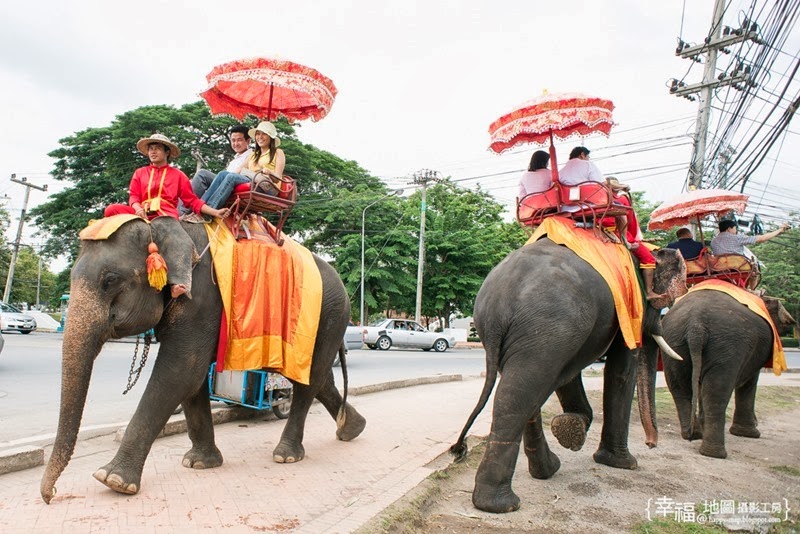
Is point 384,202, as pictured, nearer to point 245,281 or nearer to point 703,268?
point 703,268

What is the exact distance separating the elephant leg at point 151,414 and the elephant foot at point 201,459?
79 cm

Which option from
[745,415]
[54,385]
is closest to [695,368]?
[745,415]

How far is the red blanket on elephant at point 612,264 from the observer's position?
4637mm

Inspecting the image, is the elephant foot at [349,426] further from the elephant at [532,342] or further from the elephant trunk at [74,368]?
the elephant trunk at [74,368]

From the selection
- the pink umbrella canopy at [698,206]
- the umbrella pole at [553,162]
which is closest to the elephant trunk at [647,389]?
the umbrella pole at [553,162]

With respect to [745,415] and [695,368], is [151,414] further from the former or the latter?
[745,415]

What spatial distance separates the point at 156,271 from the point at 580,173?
11.7 ft

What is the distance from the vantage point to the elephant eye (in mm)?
3846

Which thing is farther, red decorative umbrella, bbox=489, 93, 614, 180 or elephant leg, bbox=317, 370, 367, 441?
elephant leg, bbox=317, 370, 367, 441

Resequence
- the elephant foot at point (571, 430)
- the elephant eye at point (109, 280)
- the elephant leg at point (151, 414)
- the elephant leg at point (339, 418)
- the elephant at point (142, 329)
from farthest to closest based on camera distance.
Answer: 1. the elephant leg at point (339, 418)
2. the elephant foot at point (571, 430)
3. the elephant leg at point (151, 414)
4. the elephant eye at point (109, 280)
5. the elephant at point (142, 329)

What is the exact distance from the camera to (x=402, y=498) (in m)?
4.18

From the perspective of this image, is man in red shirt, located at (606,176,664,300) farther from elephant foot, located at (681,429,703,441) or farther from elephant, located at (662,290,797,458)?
elephant foot, located at (681,429,703,441)

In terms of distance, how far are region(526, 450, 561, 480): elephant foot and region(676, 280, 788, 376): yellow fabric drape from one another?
3.24m

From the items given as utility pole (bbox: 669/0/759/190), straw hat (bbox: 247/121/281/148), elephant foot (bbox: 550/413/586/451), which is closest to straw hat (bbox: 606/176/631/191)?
elephant foot (bbox: 550/413/586/451)
